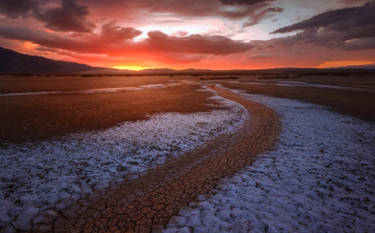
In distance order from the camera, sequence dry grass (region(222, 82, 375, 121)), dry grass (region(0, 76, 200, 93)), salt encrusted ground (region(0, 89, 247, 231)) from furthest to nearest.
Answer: dry grass (region(0, 76, 200, 93))
dry grass (region(222, 82, 375, 121))
salt encrusted ground (region(0, 89, 247, 231))

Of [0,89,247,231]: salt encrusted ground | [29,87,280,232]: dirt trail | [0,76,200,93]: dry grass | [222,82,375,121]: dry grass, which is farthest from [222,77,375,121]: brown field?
[0,76,200,93]: dry grass

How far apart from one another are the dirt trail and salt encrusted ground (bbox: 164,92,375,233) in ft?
1.53

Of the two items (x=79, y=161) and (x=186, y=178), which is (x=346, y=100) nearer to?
(x=186, y=178)

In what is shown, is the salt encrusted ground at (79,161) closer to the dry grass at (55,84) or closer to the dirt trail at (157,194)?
the dirt trail at (157,194)

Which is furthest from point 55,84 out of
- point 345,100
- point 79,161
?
point 345,100

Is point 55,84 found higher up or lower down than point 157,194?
higher up

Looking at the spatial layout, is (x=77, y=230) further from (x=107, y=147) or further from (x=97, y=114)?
(x=97, y=114)

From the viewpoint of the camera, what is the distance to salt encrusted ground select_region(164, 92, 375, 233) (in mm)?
4270

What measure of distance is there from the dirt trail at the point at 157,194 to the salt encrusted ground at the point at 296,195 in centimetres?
47

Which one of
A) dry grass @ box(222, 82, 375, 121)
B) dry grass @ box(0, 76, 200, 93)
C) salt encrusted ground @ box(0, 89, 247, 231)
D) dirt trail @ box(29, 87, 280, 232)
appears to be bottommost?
dirt trail @ box(29, 87, 280, 232)

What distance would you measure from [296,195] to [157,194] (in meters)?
4.41

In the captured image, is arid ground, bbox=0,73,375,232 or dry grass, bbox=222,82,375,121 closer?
arid ground, bbox=0,73,375,232

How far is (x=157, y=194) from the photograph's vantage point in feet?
18.2

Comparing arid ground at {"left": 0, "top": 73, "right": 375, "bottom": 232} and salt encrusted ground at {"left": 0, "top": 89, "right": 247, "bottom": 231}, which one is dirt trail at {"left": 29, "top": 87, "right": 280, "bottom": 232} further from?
salt encrusted ground at {"left": 0, "top": 89, "right": 247, "bottom": 231}
